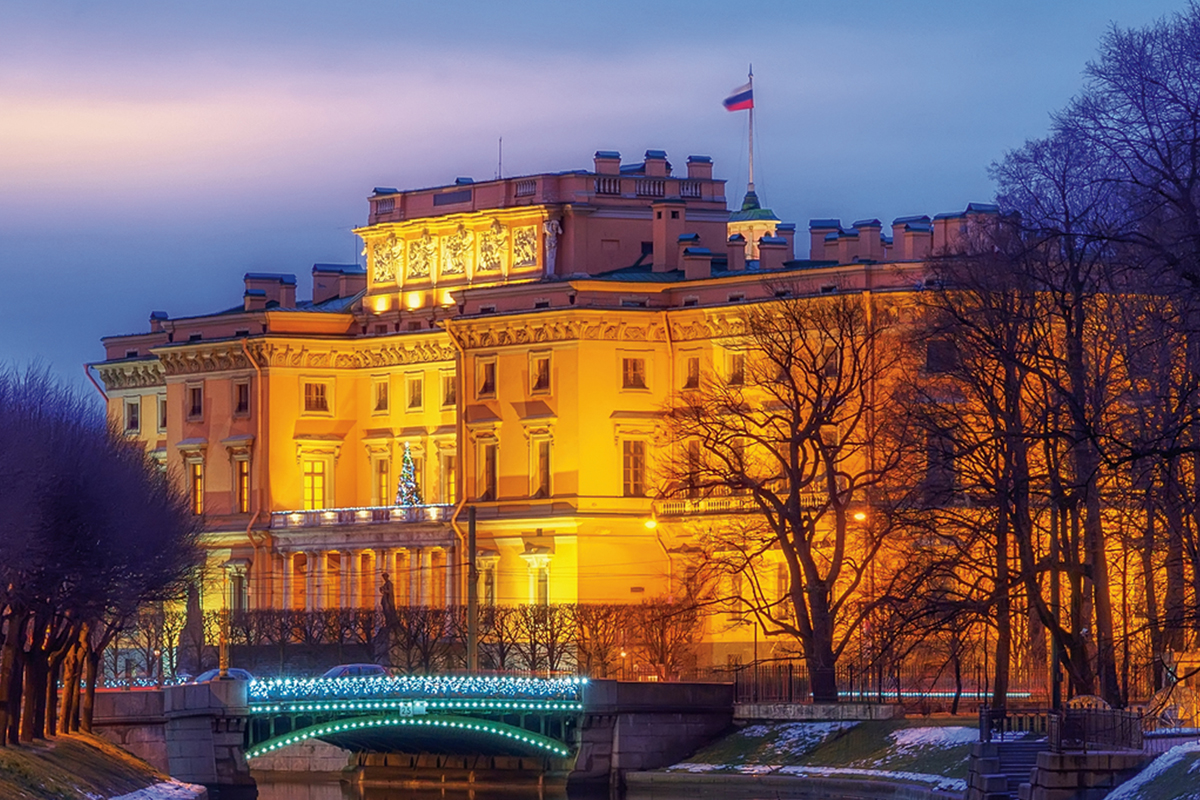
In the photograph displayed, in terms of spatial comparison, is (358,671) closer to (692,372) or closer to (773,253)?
(692,372)

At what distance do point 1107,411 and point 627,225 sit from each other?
63.7 metres

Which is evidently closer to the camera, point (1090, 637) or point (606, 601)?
point (1090, 637)

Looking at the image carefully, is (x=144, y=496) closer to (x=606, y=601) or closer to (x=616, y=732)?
(x=616, y=732)

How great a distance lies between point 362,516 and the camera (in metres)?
136

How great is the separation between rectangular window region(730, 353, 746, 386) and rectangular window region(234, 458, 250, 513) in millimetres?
23832

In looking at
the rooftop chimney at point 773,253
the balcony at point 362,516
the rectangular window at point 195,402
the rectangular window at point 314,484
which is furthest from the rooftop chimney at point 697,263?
the rectangular window at point 195,402

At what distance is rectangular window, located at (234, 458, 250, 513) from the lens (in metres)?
140

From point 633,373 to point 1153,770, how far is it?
69154 millimetres

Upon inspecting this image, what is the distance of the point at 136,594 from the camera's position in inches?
3265

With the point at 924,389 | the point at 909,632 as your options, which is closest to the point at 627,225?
the point at 924,389

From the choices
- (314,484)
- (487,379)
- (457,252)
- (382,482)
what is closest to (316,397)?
(314,484)

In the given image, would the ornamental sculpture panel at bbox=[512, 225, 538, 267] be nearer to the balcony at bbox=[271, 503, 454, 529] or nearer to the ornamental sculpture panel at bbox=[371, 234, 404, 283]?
the ornamental sculpture panel at bbox=[371, 234, 404, 283]

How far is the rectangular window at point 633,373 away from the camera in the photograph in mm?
128000

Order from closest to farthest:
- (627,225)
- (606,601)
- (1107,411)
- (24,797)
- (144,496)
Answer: (24,797)
(1107,411)
(144,496)
(606,601)
(627,225)
